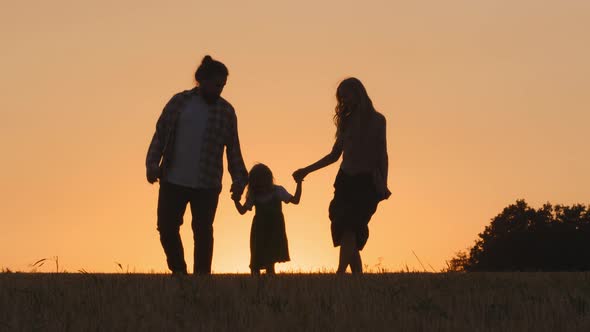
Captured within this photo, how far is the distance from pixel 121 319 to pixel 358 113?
5.59 metres

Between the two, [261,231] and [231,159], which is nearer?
[231,159]

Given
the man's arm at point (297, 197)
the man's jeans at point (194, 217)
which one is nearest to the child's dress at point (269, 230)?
the man's arm at point (297, 197)

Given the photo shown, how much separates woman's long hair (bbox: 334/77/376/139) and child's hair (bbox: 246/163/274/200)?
9.02 ft

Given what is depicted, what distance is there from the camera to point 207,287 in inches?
335

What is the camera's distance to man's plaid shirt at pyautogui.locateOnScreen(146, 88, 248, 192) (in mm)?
10914

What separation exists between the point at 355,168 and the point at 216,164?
1492 mm

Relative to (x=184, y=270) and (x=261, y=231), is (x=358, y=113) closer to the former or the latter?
(x=184, y=270)

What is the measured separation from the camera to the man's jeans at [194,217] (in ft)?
35.9

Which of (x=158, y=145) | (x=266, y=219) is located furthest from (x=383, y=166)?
(x=266, y=219)

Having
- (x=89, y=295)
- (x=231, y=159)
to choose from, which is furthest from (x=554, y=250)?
(x=89, y=295)

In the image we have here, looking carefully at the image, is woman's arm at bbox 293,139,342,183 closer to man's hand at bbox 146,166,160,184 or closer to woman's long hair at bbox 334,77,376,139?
woman's long hair at bbox 334,77,376,139

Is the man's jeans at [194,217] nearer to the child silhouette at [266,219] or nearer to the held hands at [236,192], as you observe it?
the held hands at [236,192]

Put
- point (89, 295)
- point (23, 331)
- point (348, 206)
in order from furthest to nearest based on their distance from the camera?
1. point (348, 206)
2. point (89, 295)
3. point (23, 331)

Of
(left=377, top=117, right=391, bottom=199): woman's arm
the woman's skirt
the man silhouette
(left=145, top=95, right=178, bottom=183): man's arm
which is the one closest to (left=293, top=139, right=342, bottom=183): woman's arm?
the woman's skirt
